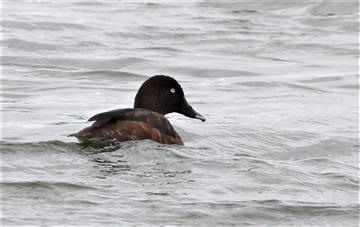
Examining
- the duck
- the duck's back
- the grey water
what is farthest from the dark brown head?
the duck's back

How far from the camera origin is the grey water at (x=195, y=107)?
998 cm

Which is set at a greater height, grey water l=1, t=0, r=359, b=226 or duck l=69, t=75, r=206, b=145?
duck l=69, t=75, r=206, b=145

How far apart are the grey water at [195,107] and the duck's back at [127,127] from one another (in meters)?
0.10

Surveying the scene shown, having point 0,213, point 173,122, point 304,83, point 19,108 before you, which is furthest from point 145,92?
point 304,83

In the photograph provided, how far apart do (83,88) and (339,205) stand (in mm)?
7309

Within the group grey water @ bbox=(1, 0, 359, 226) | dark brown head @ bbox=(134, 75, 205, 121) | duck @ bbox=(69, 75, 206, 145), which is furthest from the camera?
dark brown head @ bbox=(134, 75, 205, 121)

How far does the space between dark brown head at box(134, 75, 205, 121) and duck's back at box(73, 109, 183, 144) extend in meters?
0.69

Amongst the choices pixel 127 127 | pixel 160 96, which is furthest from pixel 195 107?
pixel 127 127

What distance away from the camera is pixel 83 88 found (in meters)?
17.2

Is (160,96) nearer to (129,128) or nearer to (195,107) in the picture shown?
(129,128)

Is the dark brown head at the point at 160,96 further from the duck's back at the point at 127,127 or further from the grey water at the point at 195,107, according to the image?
the duck's back at the point at 127,127

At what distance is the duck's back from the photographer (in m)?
11.7

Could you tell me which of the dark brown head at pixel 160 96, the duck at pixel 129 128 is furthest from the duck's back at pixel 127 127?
the dark brown head at pixel 160 96

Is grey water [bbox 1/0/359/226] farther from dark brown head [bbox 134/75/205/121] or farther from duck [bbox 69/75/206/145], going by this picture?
dark brown head [bbox 134/75/205/121]
